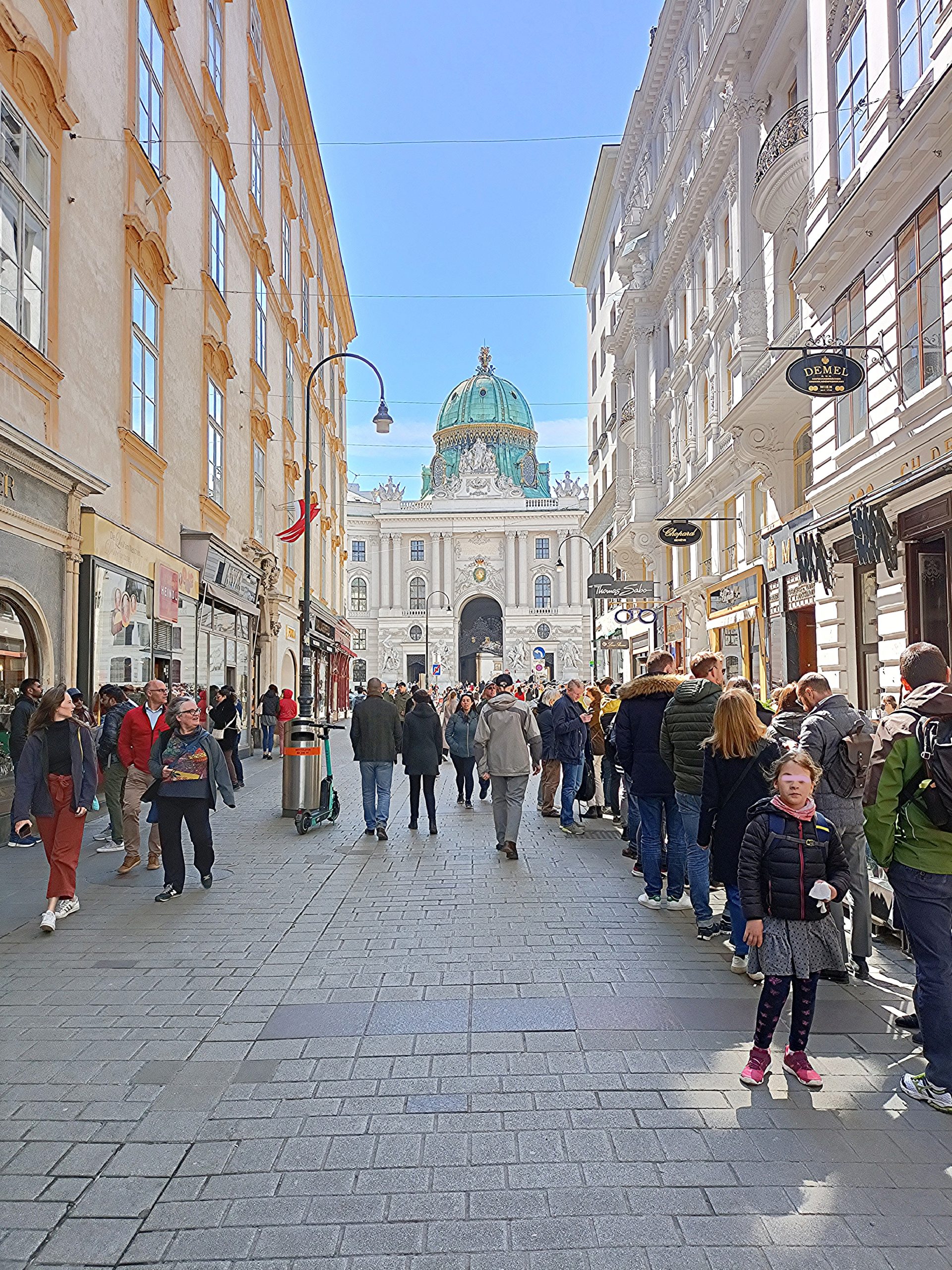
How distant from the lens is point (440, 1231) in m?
3.18

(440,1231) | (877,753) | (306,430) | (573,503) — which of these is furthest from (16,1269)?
(573,503)

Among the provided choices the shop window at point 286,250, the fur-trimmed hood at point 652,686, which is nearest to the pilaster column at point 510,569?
the shop window at point 286,250

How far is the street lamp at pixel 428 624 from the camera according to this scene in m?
81.9

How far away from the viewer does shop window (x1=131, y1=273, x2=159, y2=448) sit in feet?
51.3

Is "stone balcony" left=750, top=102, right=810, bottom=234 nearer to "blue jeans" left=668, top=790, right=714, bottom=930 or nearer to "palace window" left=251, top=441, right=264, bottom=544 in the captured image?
"palace window" left=251, top=441, right=264, bottom=544

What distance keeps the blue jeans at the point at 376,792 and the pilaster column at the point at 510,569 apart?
75.2 meters

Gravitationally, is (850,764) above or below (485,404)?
below

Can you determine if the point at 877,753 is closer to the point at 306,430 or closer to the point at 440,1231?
the point at 440,1231

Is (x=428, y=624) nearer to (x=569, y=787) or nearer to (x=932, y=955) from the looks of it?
(x=569, y=787)

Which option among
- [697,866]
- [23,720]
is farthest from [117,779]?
[697,866]

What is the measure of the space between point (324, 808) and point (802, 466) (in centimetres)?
1227

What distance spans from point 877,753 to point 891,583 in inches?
383

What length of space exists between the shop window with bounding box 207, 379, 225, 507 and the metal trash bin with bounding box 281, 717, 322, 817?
943 cm

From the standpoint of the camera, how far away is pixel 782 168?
17.9 metres
